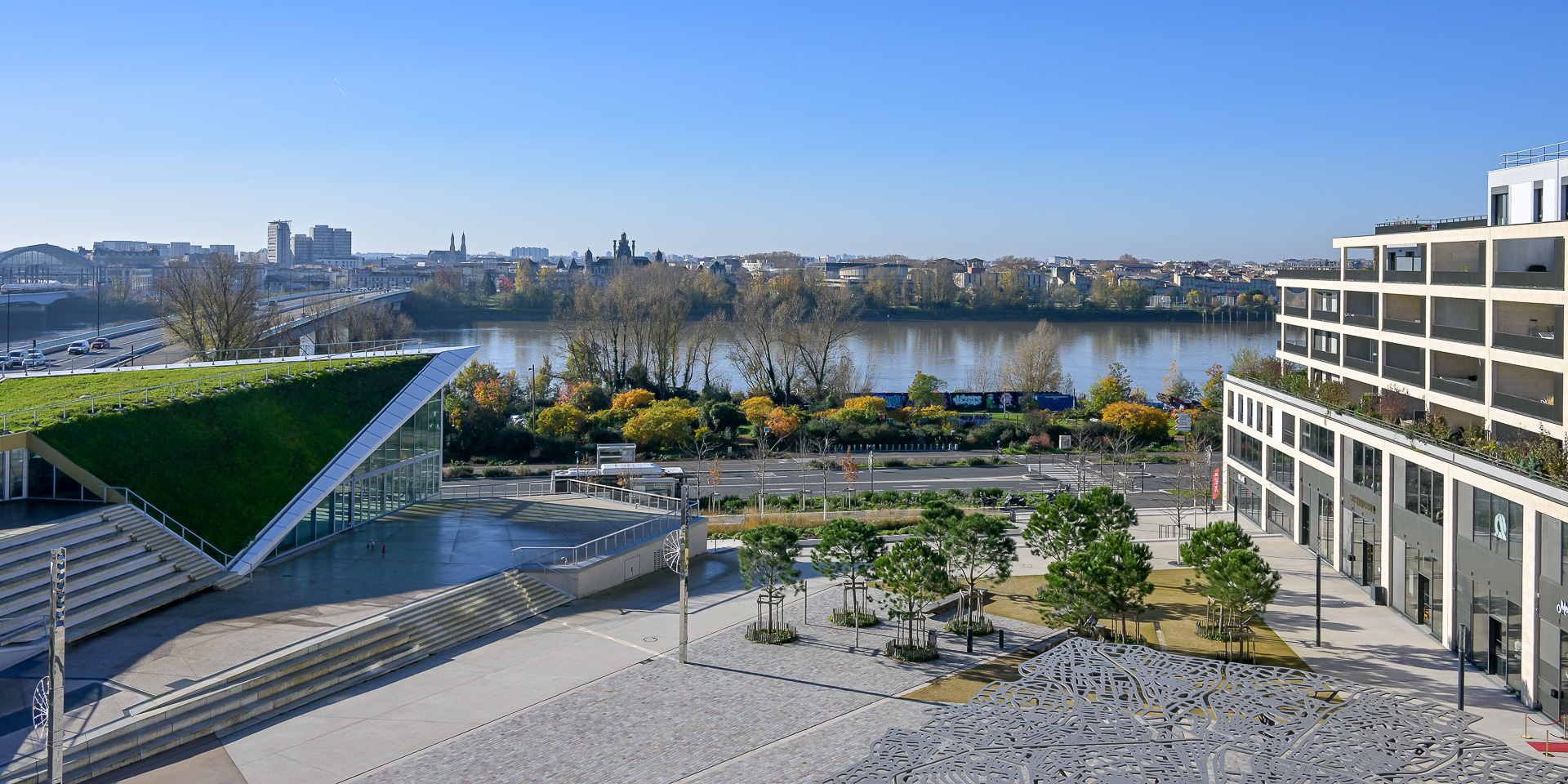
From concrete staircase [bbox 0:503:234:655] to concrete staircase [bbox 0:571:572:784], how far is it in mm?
3882

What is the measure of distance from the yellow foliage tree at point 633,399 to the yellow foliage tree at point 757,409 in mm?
5031

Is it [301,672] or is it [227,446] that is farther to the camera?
[227,446]

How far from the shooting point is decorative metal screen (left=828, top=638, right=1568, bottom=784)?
11.1 meters

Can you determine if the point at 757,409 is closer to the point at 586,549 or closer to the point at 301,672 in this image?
the point at 586,549

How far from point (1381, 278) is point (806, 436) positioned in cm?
2653

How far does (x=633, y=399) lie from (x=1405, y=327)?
121 feet

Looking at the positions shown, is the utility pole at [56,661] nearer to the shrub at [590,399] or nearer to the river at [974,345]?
the shrub at [590,399]

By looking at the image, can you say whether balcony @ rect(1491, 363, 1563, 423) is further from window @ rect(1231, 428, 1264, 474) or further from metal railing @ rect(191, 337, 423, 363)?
metal railing @ rect(191, 337, 423, 363)

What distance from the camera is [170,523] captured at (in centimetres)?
2392

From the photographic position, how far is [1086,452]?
51.8m

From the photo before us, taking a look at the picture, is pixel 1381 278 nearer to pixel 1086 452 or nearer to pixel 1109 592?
pixel 1109 592

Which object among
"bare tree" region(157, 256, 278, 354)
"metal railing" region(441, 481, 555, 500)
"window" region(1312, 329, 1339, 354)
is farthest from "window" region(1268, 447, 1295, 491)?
"bare tree" region(157, 256, 278, 354)

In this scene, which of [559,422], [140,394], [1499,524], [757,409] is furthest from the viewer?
[757,409]

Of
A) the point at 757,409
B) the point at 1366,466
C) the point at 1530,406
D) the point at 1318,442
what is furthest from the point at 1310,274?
the point at 757,409
